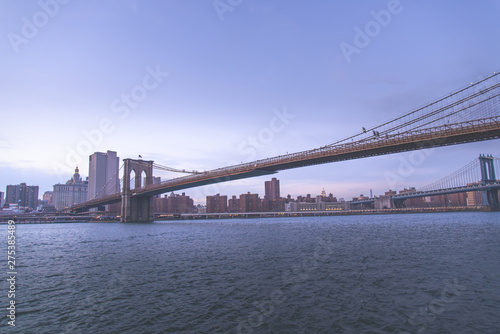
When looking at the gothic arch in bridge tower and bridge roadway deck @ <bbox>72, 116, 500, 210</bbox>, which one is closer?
bridge roadway deck @ <bbox>72, 116, 500, 210</bbox>

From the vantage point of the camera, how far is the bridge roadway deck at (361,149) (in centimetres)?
3250

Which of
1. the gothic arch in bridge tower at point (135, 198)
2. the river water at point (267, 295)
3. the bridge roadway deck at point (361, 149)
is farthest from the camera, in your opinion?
the gothic arch in bridge tower at point (135, 198)

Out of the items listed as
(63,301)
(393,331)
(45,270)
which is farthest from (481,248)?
(45,270)

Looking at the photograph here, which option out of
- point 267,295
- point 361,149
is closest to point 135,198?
point 361,149

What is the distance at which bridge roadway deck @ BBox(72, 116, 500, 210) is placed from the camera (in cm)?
3250

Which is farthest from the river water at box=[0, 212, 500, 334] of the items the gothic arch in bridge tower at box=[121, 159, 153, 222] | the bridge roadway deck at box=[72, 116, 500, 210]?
the gothic arch in bridge tower at box=[121, 159, 153, 222]

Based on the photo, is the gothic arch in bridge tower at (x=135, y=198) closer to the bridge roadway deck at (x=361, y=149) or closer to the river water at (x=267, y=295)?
the bridge roadway deck at (x=361, y=149)

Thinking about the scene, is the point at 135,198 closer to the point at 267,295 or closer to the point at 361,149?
the point at 361,149

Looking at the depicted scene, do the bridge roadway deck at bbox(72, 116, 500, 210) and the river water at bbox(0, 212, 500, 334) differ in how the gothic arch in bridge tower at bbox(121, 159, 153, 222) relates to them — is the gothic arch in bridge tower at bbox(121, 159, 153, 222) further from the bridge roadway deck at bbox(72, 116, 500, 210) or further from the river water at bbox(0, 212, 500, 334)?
the river water at bbox(0, 212, 500, 334)

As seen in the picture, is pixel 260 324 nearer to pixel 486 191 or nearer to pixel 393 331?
pixel 393 331

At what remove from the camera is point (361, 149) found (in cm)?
4244

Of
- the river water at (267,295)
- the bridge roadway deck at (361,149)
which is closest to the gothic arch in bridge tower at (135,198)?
the bridge roadway deck at (361,149)

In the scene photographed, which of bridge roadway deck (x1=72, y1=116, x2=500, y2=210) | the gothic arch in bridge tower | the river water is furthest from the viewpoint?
the gothic arch in bridge tower

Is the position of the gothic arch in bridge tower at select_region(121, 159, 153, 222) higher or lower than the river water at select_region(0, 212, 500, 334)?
higher
